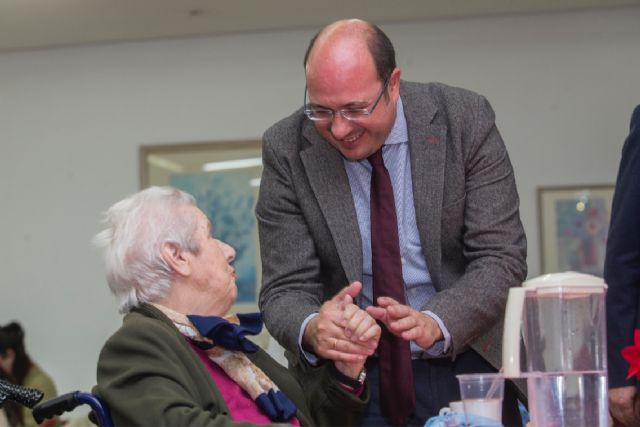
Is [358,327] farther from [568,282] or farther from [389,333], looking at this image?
[568,282]

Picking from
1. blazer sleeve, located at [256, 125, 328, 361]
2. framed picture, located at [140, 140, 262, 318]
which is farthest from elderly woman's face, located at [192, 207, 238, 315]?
framed picture, located at [140, 140, 262, 318]

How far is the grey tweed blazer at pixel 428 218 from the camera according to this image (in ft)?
7.77

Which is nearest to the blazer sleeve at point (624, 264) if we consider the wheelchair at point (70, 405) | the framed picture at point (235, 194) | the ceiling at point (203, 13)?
the wheelchair at point (70, 405)

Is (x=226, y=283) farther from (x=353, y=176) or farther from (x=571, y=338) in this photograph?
(x=571, y=338)

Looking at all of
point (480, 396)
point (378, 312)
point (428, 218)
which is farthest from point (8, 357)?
point (480, 396)

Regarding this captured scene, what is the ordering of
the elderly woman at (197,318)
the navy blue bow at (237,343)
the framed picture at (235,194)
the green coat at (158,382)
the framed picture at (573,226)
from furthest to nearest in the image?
the framed picture at (235,194) < the framed picture at (573,226) < the navy blue bow at (237,343) < the elderly woman at (197,318) < the green coat at (158,382)

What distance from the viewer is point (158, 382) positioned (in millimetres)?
2018

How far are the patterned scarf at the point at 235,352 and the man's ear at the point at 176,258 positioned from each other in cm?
9

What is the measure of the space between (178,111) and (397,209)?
4953mm

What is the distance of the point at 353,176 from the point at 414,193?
0.17 m

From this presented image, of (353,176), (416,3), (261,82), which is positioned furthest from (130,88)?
(353,176)

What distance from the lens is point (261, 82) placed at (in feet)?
23.3

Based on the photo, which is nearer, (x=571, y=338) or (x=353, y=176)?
(x=571, y=338)

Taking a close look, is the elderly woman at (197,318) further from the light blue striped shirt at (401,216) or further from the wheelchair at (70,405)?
the light blue striped shirt at (401,216)
